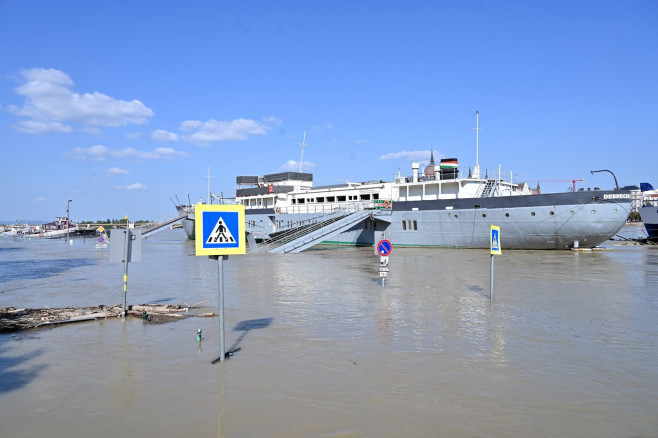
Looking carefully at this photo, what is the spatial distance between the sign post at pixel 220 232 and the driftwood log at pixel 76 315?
3.48m

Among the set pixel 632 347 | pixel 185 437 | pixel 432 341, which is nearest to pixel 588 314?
pixel 632 347

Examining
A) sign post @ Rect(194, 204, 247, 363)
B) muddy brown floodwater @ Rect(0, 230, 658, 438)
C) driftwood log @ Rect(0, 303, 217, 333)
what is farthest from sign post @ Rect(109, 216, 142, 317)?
sign post @ Rect(194, 204, 247, 363)

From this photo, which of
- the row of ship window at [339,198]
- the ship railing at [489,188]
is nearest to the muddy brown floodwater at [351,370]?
the ship railing at [489,188]

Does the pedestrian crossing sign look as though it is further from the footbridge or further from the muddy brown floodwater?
the footbridge

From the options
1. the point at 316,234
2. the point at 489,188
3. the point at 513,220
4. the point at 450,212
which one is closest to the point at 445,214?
the point at 450,212

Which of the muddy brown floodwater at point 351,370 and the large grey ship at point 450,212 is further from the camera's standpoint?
the large grey ship at point 450,212

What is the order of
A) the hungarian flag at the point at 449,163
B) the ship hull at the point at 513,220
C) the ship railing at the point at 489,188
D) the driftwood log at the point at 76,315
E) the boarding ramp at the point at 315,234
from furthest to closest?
the hungarian flag at the point at 449,163, the ship railing at the point at 489,188, the boarding ramp at the point at 315,234, the ship hull at the point at 513,220, the driftwood log at the point at 76,315

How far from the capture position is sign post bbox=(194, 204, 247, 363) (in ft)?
21.1

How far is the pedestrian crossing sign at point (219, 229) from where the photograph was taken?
6.44 meters

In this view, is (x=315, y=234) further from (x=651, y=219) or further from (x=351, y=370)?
(x=651, y=219)

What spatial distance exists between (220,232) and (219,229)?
0.05 m

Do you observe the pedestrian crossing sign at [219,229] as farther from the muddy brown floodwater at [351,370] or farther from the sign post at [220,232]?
the muddy brown floodwater at [351,370]

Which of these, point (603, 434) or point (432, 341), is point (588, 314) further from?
point (603, 434)

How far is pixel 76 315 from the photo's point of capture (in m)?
9.35
